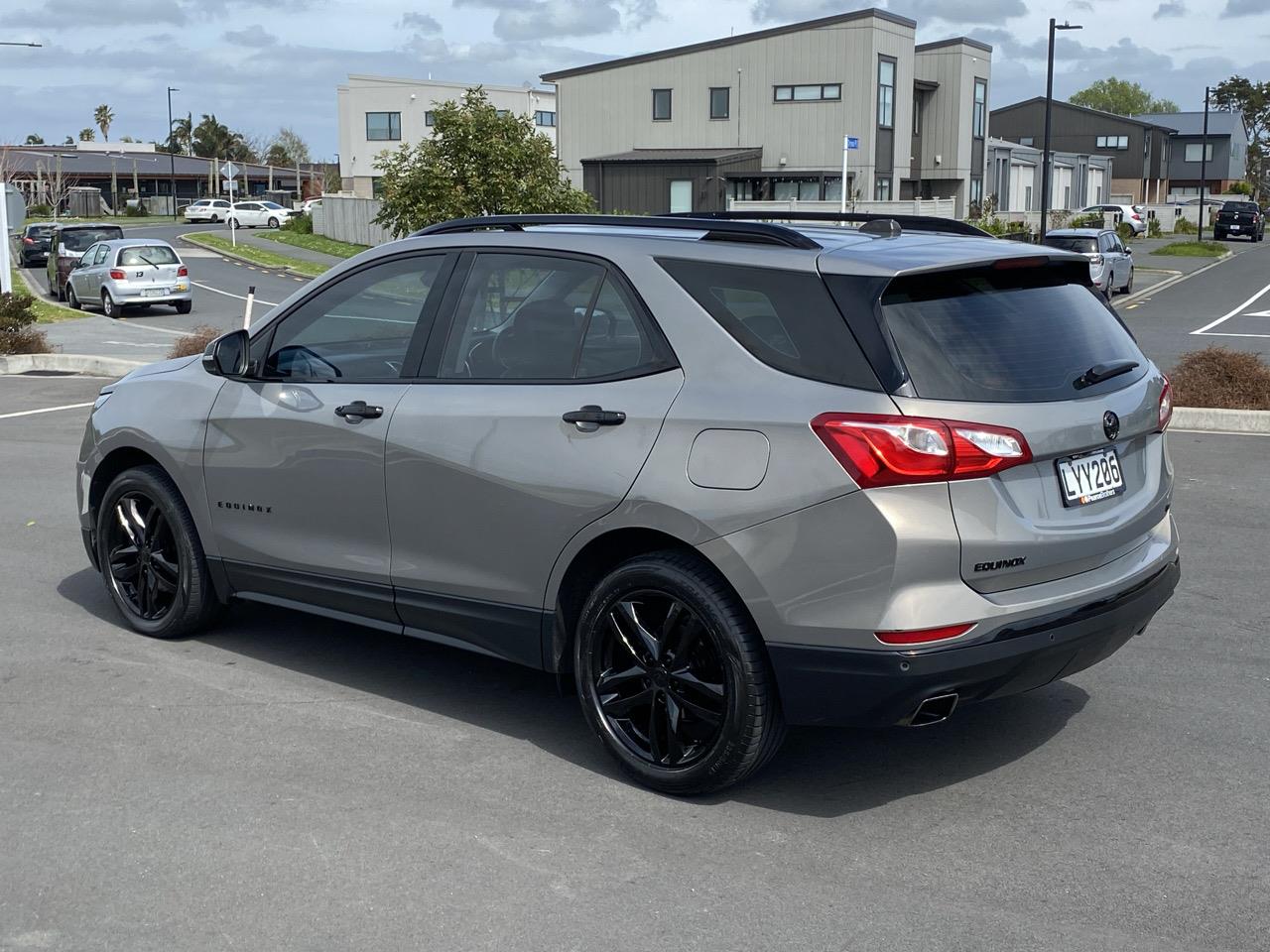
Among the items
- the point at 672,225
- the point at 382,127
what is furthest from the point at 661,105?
the point at 672,225

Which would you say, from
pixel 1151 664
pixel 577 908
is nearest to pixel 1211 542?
pixel 1151 664

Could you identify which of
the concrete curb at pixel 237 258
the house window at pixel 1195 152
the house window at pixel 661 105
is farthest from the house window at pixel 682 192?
the house window at pixel 1195 152

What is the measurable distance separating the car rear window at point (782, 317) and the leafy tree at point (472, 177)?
846 inches

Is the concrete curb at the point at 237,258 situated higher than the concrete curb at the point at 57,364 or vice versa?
the concrete curb at the point at 237,258

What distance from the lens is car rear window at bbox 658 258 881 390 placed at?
14.4 ft

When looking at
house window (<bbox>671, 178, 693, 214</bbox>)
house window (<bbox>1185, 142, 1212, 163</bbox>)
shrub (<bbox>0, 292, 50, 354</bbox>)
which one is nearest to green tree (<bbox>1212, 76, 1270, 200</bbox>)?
house window (<bbox>1185, 142, 1212, 163</bbox>)

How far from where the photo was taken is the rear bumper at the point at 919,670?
428 centimetres

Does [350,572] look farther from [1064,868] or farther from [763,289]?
[1064,868]

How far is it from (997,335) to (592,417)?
1.31 meters

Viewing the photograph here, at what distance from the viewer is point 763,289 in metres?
4.62

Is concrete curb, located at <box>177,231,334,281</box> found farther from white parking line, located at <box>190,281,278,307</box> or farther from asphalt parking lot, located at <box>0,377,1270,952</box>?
asphalt parking lot, located at <box>0,377,1270,952</box>

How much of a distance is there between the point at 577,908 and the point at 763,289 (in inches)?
76.9

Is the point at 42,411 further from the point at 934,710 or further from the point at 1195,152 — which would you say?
the point at 1195,152

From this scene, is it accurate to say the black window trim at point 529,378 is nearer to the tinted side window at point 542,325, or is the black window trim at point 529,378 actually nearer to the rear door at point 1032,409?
the tinted side window at point 542,325
